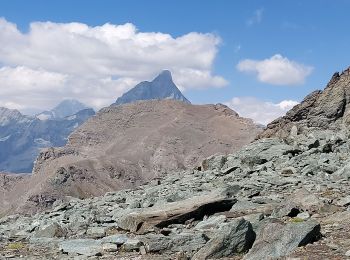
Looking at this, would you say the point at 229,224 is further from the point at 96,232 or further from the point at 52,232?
the point at 52,232

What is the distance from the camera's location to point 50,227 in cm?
2323

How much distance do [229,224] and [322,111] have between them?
5098cm

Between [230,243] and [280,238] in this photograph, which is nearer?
[280,238]

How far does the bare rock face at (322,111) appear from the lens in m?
60.5

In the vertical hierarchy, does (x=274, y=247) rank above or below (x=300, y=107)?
below

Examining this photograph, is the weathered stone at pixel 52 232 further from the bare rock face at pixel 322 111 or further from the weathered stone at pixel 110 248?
the bare rock face at pixel 322 111

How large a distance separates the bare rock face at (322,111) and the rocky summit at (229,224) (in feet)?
80.6

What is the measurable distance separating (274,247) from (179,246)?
3529 millimetres

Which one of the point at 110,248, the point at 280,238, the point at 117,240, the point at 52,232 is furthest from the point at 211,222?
the point at 52,232

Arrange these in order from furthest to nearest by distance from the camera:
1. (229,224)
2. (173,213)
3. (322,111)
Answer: (322,111)
(173,213)
(229,224)

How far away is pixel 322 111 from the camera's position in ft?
210

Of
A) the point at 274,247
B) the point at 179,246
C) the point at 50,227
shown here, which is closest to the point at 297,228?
the point at 274,247

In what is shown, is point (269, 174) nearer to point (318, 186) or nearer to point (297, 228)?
point (318, 186)

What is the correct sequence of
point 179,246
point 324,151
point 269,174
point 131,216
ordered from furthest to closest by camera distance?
point 324,151 → point 269,174 → point 131,216 → point 179,246
